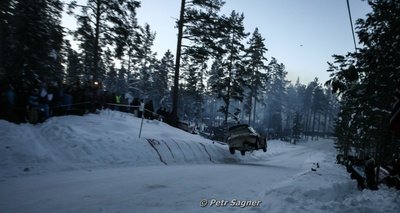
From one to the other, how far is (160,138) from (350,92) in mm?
10144

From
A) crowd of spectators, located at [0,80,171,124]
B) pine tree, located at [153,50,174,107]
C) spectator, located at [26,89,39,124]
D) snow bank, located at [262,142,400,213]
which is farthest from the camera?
pine tree, located at [153,50,174,107]

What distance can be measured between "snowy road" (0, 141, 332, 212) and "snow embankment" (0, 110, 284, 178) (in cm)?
127

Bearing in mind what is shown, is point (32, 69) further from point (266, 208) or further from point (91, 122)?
point (266, 208)

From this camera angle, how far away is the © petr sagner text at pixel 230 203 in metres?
7.03

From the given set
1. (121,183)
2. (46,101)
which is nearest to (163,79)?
(46,101)

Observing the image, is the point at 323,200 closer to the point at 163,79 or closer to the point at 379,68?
the point at 379,68

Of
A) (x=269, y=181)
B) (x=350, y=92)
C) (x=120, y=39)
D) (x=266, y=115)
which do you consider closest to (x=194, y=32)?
(x=120, y=39)

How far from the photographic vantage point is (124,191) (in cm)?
777

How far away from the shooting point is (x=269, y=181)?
36.7 ft

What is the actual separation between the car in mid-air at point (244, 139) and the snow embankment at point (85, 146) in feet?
6.43

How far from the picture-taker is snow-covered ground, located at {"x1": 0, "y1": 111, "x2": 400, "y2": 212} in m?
6.79

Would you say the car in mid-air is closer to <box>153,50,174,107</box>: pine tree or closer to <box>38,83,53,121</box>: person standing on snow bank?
<box>38,83,53,121</box>: person standing on snow bank

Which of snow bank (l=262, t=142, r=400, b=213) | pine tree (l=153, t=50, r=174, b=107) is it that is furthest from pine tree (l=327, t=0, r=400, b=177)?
pine tree (l=153, t=50, r=174, b=107)

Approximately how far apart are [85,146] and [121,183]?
4493 mm
